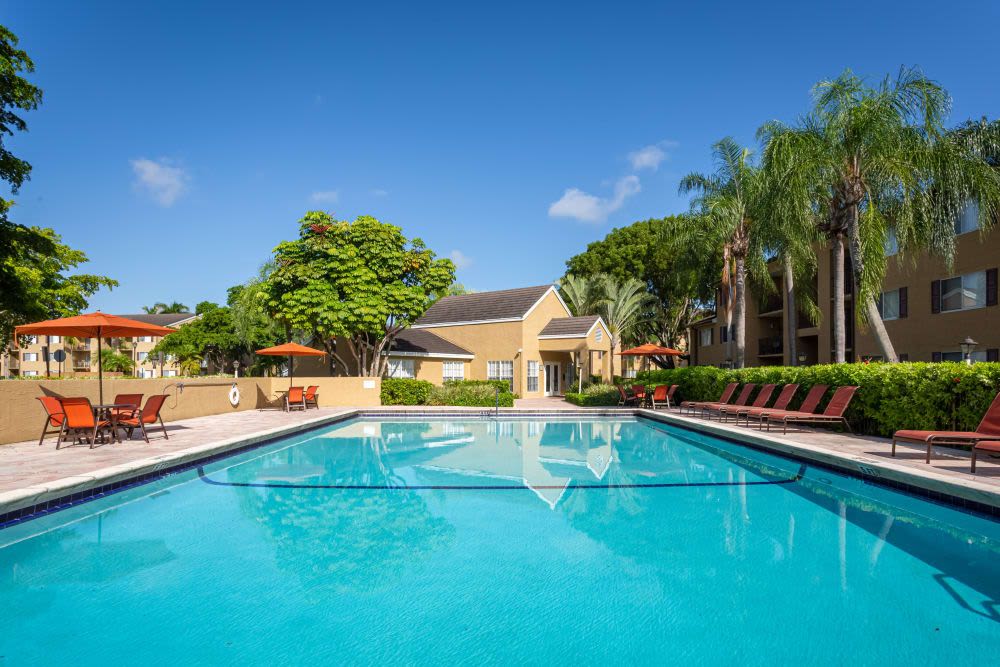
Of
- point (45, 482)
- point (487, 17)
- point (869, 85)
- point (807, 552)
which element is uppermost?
point (487, 17)

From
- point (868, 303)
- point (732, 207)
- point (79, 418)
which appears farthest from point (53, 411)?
point (732, 207)

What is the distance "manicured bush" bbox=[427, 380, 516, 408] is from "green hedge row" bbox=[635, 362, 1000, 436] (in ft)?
38.2

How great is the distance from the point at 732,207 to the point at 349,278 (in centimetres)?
1597

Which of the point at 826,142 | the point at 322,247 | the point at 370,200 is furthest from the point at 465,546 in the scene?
the point at 370,200

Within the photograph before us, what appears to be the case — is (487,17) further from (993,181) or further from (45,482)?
(45,482)

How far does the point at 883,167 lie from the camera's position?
14977 millimetres

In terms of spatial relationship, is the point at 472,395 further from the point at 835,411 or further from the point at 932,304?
the point at 932,304

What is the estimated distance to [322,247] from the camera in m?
24.2

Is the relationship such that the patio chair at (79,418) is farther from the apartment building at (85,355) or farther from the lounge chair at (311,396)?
the apartment building at (85,355)

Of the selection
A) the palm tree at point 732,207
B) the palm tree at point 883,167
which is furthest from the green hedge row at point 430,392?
the palm tree at point 883,167

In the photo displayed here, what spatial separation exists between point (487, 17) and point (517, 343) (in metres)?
16.9

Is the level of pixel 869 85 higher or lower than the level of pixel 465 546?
higher

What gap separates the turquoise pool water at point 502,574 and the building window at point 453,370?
23.2 metres

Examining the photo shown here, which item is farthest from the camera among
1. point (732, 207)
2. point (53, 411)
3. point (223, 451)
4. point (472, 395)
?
point (472, 395)
